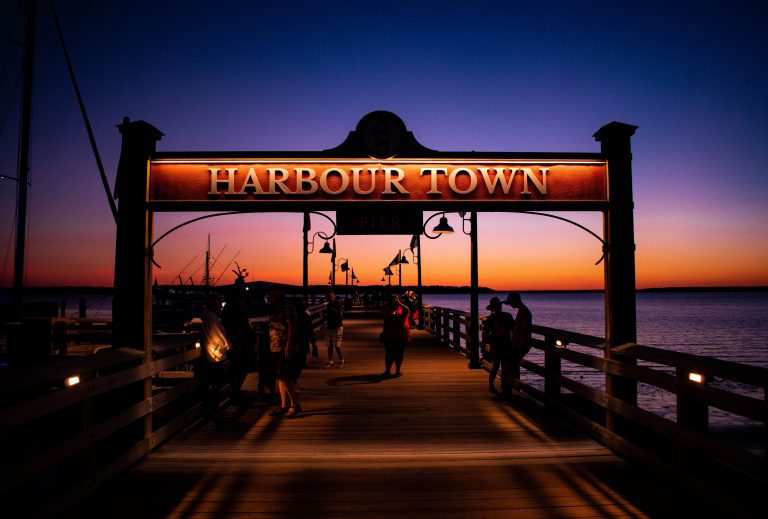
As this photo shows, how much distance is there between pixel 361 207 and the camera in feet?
19.5

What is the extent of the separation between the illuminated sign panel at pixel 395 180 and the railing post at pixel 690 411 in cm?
226

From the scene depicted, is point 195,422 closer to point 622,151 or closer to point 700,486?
point 700,486

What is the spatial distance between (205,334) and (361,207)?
2.75 metres

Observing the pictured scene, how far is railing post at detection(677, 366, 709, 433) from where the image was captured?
4090 mm

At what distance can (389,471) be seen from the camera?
4832mm

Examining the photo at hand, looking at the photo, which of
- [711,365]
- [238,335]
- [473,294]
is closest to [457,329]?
[473,294]

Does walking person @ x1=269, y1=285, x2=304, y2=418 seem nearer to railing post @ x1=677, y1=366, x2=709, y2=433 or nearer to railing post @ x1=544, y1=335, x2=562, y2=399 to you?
railing post @ x1=544, y1=335, x2=562, y2=399

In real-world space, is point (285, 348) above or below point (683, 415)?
above

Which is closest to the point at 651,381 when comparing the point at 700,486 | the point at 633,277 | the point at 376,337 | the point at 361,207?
the point at 700,486

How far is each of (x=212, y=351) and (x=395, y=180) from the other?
328cm

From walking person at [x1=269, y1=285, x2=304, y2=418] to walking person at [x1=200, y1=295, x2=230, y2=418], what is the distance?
66cm

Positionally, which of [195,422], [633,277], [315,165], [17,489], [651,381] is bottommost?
[17,489]

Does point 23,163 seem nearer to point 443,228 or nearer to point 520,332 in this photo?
point 443,228

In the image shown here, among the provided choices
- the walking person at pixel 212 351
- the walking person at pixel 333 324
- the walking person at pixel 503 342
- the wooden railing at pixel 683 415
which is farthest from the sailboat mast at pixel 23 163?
the wooden railing at pixel 683 415
